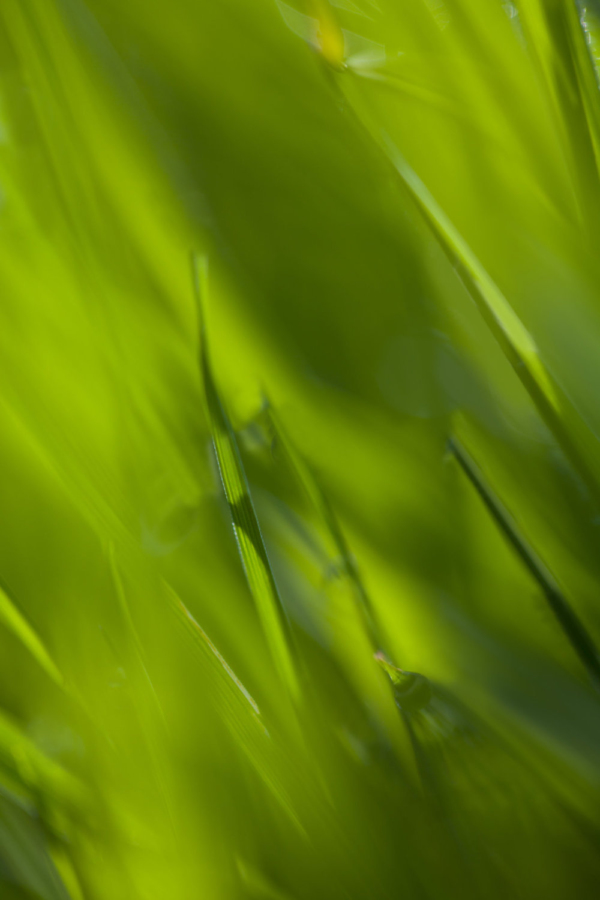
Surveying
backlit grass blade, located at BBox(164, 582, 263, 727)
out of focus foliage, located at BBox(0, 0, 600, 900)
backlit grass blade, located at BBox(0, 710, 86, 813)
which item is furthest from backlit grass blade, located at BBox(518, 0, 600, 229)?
backlit grass blade, located at BBox(0, 710, 86, 813)

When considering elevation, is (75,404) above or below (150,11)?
below

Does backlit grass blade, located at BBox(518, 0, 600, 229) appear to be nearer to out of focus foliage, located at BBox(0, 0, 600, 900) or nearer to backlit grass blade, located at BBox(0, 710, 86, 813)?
out of focus foliage, located at BBox(0, 0, 600, 900)

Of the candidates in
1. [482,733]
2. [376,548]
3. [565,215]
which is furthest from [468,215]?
[482,733]

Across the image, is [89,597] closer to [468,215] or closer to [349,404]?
[349,404]

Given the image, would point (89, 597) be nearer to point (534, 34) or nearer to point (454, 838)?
point (454, 838)

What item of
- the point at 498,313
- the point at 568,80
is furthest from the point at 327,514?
the point at 568,80

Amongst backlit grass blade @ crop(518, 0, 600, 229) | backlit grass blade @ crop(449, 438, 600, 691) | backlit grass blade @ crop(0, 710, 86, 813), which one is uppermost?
backlit grass blade @ crop(518, 0, 600, 229)

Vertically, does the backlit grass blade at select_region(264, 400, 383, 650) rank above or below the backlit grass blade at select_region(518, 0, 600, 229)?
below

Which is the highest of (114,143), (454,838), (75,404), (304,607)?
(114,143)
